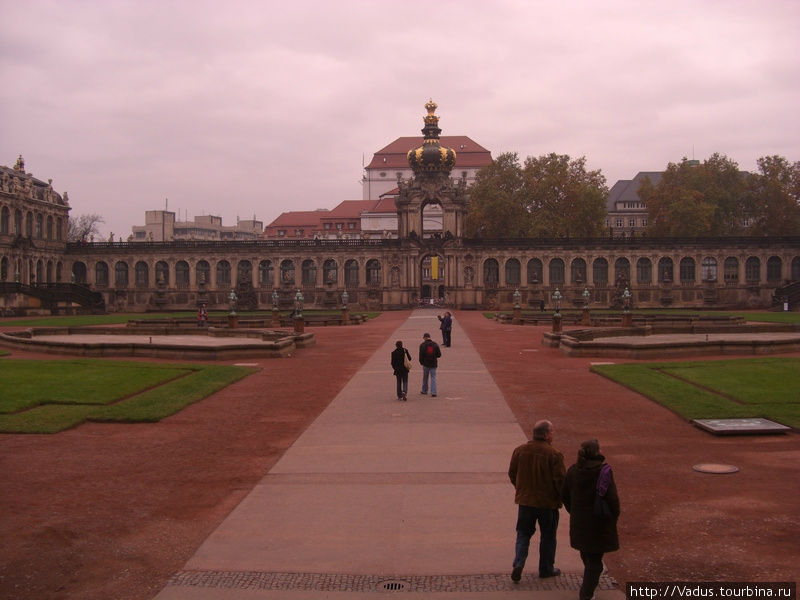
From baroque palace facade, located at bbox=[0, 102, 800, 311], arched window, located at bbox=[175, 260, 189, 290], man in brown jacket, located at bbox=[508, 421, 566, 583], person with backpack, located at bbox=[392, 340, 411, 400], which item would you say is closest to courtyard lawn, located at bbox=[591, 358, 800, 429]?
person with backpack, located at bbox=[392, 340, 411, 400]

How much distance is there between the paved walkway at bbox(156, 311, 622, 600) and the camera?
9891mm

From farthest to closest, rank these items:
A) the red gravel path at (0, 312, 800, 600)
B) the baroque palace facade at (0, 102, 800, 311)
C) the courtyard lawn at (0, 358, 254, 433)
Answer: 1. the baroque palace facade at (0, 102, 800, 311)
2. the courtyard lawn at (0, 358, 254, 433)
3. the red gravel path at (0, 312, 800, 600)

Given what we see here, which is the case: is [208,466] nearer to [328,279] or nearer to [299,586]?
[299,586]

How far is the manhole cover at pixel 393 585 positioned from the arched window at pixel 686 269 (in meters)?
87.8

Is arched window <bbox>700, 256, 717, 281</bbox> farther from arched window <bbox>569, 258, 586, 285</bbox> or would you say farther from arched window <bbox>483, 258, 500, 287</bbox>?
arched window <bbox>483, 258, 500, 287</bbox>

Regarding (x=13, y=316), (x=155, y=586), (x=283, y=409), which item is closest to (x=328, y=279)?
(x=13, y=316)

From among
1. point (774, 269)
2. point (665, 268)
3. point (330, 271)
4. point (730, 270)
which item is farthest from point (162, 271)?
point (774, 269)

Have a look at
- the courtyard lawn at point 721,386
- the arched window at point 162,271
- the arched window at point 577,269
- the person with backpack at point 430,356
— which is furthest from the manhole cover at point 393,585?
the arched window at point 162,271

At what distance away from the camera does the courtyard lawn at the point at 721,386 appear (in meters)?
20.9

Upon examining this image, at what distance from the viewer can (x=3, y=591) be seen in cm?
972

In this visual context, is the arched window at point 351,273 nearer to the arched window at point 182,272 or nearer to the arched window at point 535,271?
the arched window at point 182,272

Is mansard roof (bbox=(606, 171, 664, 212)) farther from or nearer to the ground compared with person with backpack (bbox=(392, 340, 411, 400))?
farther from the ground

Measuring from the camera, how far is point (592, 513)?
909 cm

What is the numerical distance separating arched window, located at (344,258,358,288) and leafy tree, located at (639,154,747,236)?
136ft
